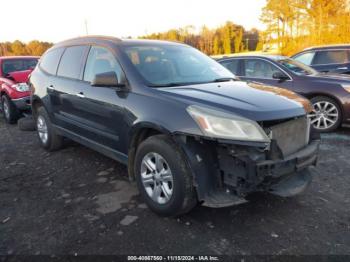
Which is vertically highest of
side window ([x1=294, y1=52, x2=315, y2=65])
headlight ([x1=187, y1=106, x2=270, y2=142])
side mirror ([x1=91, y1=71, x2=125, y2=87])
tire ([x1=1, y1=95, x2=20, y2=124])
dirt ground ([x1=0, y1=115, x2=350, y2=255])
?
side window ([x1=294, y1=52, x2=315, y2=65])

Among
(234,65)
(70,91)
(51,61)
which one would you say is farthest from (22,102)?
(234,65)

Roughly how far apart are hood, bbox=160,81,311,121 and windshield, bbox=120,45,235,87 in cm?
28

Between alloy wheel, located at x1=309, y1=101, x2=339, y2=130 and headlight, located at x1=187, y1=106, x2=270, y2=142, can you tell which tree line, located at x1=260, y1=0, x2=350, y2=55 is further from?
headlight, located at x1=187, y1=106, x2=270, y2=142

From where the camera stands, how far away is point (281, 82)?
647 centimetres

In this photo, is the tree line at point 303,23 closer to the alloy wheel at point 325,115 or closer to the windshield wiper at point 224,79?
the windshield wiper at point 224,79

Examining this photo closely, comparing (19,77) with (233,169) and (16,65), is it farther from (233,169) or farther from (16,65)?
(233,169)

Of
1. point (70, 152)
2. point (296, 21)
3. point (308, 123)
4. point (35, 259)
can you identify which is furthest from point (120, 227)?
point (296, 21)

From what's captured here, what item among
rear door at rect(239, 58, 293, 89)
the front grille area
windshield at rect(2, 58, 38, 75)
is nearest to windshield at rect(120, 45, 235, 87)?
the front grille area

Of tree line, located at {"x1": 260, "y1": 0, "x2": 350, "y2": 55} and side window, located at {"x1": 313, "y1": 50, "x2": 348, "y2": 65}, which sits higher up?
tree line, located at {"x1": 260, "y1": 0, "x2": 350, "y2": 55}

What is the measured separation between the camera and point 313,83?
6199mm

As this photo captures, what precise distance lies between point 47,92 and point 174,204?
322 cm

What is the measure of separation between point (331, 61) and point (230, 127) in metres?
7.64

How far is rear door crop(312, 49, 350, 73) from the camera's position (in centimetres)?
856

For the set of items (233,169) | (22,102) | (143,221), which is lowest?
(143,221)
